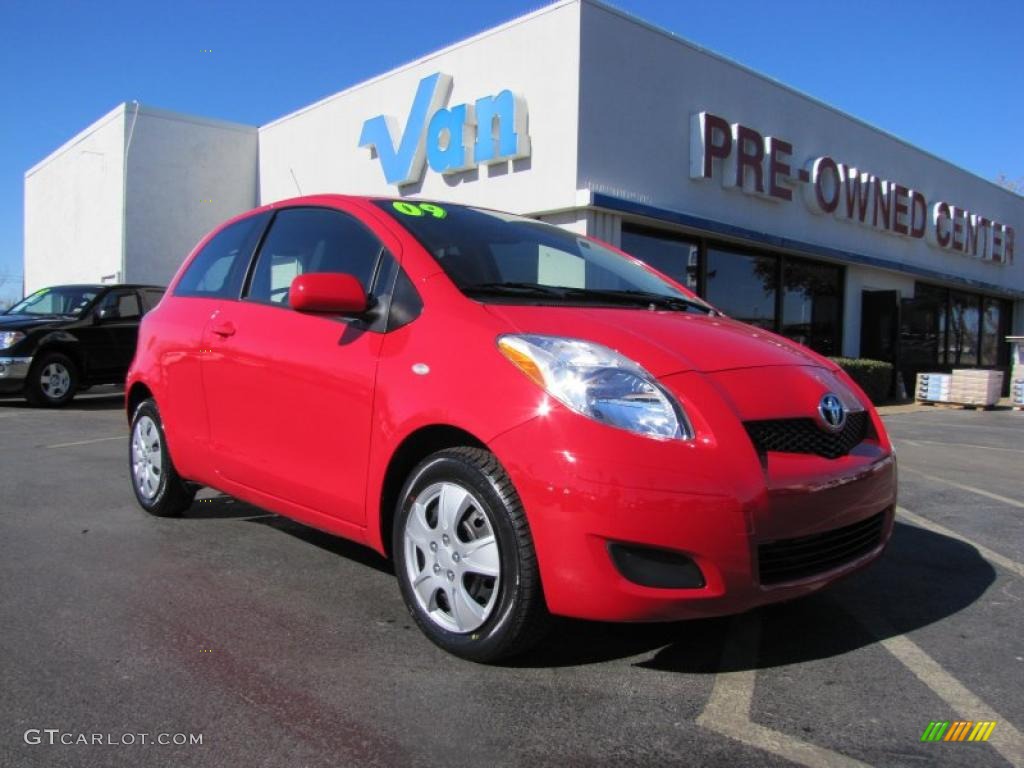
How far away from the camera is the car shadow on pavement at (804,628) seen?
281cm

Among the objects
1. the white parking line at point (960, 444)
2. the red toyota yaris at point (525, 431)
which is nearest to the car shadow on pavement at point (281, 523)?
the red toyota yaris at point (525, 431)

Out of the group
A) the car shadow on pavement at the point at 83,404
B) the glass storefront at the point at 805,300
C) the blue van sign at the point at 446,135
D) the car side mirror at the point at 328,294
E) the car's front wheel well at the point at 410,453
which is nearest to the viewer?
the car's front wheel well at the point at 410,453

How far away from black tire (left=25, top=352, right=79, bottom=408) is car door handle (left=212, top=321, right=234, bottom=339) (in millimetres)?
8308

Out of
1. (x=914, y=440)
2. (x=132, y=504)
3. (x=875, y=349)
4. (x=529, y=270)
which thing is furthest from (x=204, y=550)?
(x=875, y=349)

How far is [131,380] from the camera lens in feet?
15.8

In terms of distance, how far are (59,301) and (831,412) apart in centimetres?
1203

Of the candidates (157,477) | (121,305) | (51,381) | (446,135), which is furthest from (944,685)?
(121,305)

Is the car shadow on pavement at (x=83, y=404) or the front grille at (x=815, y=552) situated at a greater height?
the front grille at (x=815, y=552)

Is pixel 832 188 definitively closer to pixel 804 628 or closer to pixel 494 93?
pixel 494 93

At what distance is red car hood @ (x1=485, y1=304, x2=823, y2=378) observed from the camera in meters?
2.68

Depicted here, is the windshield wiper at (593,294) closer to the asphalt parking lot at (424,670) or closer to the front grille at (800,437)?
the front grille at (800,437)

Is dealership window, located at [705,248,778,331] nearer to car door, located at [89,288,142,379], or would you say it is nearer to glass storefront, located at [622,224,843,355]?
glass storefront, located at [622,224,843,355]

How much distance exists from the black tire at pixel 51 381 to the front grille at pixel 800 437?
10807 millimetres

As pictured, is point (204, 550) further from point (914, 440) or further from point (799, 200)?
point (799, 200)
